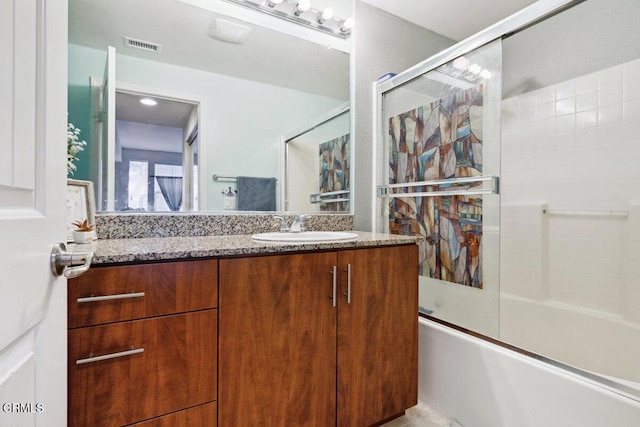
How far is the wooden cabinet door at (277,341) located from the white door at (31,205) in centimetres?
46

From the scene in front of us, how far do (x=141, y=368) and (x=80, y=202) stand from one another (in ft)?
2.29

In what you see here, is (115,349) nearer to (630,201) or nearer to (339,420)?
(339,420)

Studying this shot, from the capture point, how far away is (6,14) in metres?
0.39

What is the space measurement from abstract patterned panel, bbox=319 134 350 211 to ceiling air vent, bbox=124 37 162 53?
0.94 m

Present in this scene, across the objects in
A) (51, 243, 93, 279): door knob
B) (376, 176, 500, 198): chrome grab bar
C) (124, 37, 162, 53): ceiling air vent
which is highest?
(124, 37, 162, 53): ceiling air vent

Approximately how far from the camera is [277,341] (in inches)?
41.9

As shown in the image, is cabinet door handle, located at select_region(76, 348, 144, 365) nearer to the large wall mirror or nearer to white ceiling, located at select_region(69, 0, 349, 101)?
the large wall mirror

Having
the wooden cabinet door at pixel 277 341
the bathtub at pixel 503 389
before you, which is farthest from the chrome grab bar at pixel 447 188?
the wooden cabinet door at pixel 277 341

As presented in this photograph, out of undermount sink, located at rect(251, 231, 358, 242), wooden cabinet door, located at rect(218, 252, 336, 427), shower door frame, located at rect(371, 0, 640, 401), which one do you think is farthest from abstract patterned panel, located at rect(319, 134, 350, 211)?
wooden cabinet door, located at rect(218, 252, 336, 427)

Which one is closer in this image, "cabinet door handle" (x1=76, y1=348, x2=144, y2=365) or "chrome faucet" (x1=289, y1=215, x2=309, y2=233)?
"cabinet door handle" (x1=76, y1=348, x2=144, y2=365)

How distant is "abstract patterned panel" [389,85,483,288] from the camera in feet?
5.30

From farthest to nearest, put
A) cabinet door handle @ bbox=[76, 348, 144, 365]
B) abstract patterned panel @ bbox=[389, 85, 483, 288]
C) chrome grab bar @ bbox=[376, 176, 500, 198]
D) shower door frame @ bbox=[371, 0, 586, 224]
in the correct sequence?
1. abstract patterned panel @ bbox=[389, 85, 483, 288]
2. chrome grab bar @ bbox=[376, 176, 500, 198]
3. shower door frame @ bbox=[371, 0, 586, 224]
4. cabinet door handle @ bbox=[76, 348, 144, 365]

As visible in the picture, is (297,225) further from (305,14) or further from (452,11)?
(452,11)

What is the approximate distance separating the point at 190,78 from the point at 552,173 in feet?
7.23
